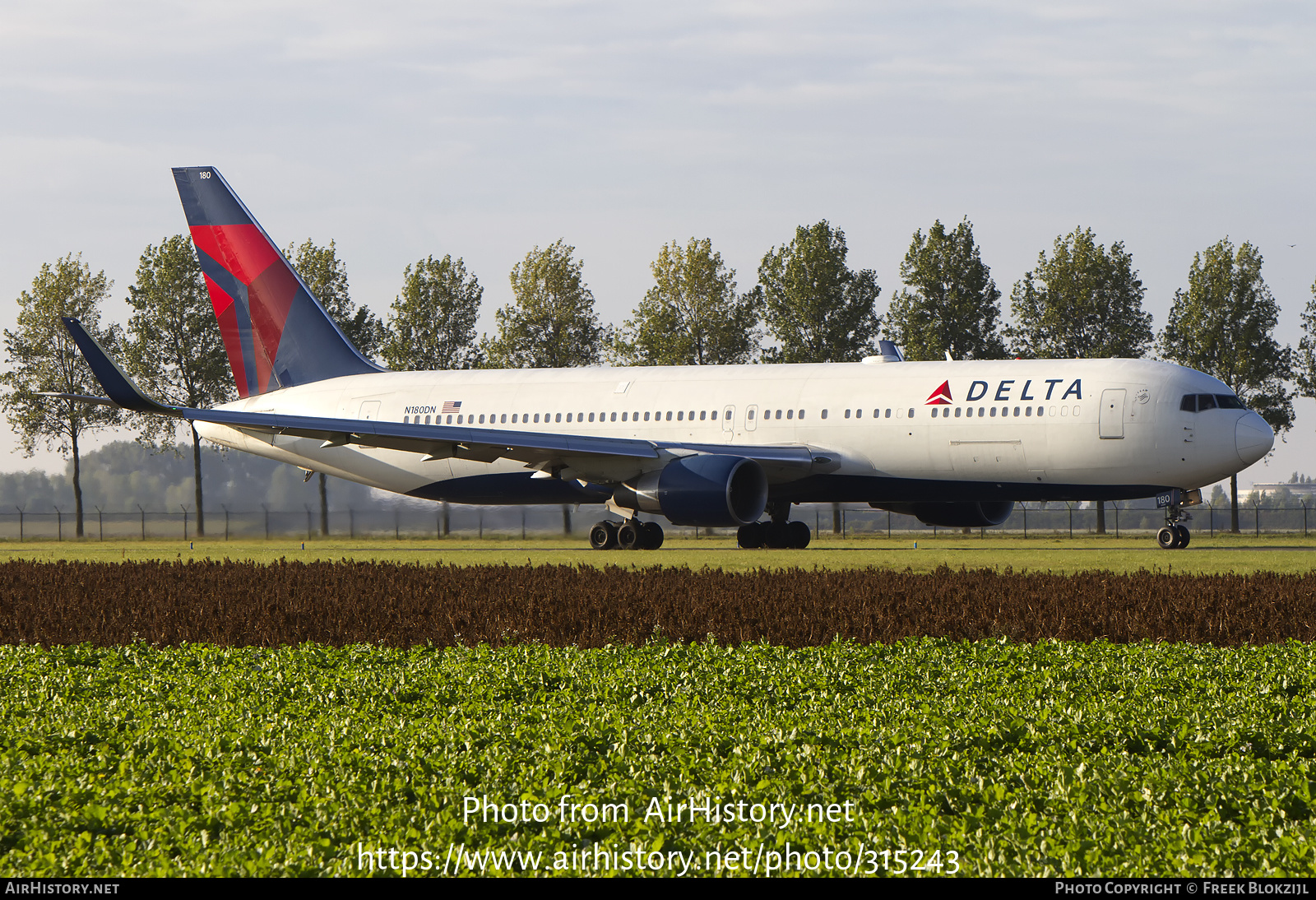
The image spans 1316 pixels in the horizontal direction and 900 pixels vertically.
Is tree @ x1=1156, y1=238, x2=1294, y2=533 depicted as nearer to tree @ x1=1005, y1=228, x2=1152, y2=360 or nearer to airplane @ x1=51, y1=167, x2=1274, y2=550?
tree @ x1=1005, y1=228, x2=1152, y2=360

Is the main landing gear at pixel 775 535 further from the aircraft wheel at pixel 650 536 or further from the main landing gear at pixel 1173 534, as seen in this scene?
the main landing gear at pixel 1173 534

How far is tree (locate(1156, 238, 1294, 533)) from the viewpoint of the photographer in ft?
153

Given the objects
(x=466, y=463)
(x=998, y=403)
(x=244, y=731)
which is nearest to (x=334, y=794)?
(x=244, y=731)

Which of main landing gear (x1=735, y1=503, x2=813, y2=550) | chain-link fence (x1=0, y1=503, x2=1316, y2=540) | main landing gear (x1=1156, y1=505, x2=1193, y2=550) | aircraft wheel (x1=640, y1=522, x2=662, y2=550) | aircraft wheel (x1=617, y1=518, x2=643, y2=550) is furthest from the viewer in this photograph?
chain-link fence (x1=0, y1=503, x2=1316, y2=540)

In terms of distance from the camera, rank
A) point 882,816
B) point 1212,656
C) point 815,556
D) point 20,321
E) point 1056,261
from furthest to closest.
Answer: point 20,321 → point 1056,261 → point 815,556 → point 1212,656 → point 882,816

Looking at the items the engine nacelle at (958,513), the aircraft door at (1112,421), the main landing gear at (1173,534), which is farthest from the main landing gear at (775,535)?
the main landing gear at (1173,534)

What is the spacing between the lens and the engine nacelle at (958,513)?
1162 inches

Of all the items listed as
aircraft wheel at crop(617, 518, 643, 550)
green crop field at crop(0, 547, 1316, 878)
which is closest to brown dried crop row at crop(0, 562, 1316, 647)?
green crop field at crop(0, 547, 1316, 878)

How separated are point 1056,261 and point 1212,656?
40605mm

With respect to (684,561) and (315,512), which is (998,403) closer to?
(684,561)

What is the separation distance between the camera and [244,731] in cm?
764

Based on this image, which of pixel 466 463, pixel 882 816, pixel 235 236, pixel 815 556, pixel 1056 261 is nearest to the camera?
pixel 882 816

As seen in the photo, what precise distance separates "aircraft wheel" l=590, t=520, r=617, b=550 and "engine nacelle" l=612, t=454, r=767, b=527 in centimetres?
213

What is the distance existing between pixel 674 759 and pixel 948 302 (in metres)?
43.5
